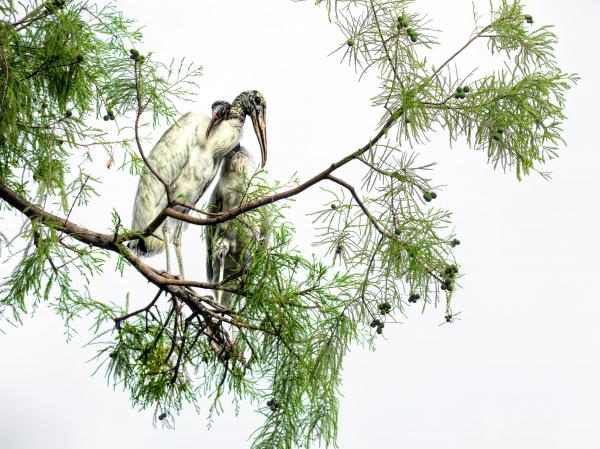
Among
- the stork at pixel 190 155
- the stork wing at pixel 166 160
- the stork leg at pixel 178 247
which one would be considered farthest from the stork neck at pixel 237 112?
the stork leg at pixel 178 247

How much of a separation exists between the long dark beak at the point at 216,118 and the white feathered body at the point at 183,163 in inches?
0.7

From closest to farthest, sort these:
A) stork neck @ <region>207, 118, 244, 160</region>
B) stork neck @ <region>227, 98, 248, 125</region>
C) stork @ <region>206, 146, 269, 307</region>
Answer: stork @ <region>206, 146, 269, 307</region>
stork neck @ <region>207, 118, 244, 160</region>
stork neck @ <region>227, 98, 248, 125</region>

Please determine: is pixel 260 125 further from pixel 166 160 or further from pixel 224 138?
pixel 166 160

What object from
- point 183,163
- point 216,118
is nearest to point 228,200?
point 183,163

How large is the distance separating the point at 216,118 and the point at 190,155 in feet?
0.76

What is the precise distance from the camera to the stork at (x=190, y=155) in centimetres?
480

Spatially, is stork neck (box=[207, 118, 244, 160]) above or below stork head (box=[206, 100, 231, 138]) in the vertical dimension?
below

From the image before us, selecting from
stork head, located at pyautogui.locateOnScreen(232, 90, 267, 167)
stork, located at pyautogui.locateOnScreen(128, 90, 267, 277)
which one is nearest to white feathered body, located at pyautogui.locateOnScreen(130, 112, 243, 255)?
stork, located at pyautogui.locateOnScreen(128, 90, 267, 277)

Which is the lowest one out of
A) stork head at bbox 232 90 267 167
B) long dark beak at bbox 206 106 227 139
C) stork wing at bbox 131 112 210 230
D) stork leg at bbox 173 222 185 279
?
stork leg at bbox 173 222 185 279

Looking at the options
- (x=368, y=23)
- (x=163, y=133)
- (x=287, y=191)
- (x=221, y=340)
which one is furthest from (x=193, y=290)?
(x=163, y=133)

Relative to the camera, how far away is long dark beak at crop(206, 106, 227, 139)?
4.92m

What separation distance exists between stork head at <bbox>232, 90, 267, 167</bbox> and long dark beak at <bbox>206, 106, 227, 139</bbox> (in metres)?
0.08

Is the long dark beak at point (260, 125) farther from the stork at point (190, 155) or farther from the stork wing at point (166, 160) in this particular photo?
the stork wing at point (166, 160)

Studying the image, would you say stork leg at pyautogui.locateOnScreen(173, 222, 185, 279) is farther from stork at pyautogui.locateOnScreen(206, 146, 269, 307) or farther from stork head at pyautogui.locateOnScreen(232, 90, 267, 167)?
stork head at pyautogui.locateOnScreen(232, 90, 267, 167)
